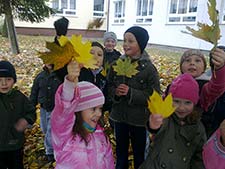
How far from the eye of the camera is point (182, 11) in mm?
16812

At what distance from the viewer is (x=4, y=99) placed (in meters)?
2.72

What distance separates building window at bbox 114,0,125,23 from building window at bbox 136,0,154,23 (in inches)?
103

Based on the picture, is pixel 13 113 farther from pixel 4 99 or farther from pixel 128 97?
pixel 128 97

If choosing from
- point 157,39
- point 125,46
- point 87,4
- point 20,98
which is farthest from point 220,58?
point 87,4

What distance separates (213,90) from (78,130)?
102cm

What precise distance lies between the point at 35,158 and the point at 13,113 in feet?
4.29

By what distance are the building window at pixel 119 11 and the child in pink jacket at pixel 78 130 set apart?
23.1 meters

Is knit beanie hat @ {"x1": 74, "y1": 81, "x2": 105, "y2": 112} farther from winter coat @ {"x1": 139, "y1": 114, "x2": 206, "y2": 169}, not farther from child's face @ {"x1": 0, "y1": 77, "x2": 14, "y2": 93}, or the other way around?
child's face @ {"x1": 0, "y1": 77, "x2": 14, "y2": 93}

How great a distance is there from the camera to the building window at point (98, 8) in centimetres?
2805

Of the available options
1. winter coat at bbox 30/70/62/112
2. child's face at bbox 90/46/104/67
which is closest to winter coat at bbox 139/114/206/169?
child's face at bbox 90/46/104/67

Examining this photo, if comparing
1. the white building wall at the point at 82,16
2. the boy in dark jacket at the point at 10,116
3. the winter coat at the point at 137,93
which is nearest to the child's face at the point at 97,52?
the winter coat at the point at 137,93

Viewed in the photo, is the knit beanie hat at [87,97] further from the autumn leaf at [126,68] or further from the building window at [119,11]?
the building window at [119,11]

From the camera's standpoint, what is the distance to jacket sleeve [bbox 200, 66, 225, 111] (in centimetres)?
210

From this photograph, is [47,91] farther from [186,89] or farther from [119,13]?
[119,13]
